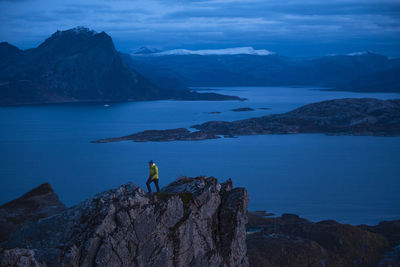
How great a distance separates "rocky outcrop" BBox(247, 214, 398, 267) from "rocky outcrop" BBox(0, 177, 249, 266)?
11186mm

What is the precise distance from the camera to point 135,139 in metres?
82.7

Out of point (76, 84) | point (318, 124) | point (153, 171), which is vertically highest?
point (76, 84)

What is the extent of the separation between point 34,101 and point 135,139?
293 feet

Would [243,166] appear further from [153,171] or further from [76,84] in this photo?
[76,84]

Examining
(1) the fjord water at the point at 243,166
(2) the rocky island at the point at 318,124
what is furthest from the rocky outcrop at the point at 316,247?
(2) the rocky island at the point at 318,124

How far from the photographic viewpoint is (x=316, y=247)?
22703 mm

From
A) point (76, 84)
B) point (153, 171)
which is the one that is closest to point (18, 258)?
point (153, 171)

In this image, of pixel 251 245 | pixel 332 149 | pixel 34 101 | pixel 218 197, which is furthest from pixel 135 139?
pixel 34 101

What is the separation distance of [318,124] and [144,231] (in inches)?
3474

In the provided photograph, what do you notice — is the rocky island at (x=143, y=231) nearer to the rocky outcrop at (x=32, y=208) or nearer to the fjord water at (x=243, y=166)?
the rocky outcrop at (x=32, y=208)

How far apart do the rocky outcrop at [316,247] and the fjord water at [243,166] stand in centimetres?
1390

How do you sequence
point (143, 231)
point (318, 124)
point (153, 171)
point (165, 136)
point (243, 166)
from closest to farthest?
1. point (143, 231)
2. point (153, 171)
3. point (243, 166)
4. point (165, 136)
5. point (318, 124)

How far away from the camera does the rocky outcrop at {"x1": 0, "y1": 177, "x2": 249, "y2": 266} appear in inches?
287

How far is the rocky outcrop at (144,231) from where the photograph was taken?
729 centimetres
